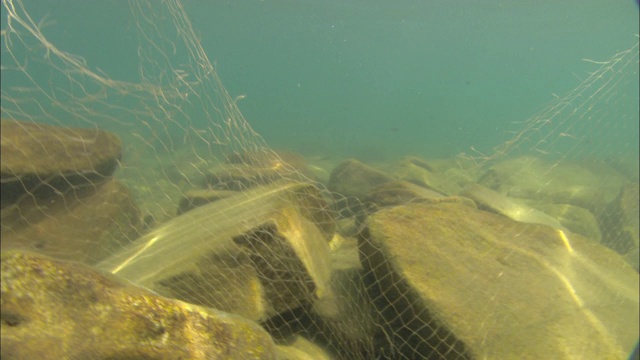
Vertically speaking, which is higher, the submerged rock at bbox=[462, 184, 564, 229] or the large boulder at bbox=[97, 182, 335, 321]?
the large boulder at bbox=[97, 182, 335, 321]

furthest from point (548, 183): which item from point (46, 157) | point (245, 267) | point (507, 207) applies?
point (46, 157)

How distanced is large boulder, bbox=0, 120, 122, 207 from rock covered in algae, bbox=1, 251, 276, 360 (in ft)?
6.94

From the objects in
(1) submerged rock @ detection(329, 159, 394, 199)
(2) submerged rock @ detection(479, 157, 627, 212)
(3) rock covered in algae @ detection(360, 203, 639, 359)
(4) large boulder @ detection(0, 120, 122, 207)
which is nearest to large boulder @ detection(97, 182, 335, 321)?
(3) rock covered in algae @ detection(360, 203, 639, 359)

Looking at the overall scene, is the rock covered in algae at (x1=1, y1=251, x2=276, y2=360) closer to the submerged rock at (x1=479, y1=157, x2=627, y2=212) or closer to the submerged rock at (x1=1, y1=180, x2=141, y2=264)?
the submerged rock at (x1=1, y1=180, x2=141, y2=264)

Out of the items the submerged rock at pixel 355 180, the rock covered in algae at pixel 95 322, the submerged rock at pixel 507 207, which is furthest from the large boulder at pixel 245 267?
the submerged rock at pixel 355 180

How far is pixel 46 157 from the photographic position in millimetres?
3578

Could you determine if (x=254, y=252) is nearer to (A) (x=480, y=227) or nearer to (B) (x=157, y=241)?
(B) (x=157, y=241)

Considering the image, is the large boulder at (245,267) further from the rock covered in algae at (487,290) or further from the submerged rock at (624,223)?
the submerged rock at (624,223)

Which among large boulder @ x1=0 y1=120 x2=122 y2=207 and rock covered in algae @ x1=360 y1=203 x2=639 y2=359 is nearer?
rock covered in algae @ x1=360 y1=203 x2=639 y2=359

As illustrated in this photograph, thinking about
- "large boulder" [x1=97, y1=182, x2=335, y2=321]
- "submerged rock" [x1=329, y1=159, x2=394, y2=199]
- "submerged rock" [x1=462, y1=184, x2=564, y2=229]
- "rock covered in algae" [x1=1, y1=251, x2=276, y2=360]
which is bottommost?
"submerged rock" [x1=462, y1=184, x2=564, y2=229]

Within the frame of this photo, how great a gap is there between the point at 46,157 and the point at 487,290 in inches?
169

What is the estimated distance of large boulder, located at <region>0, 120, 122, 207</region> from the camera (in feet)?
11.3

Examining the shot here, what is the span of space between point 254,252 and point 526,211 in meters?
4.79

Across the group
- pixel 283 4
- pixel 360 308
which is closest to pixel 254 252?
pixel 360 308
